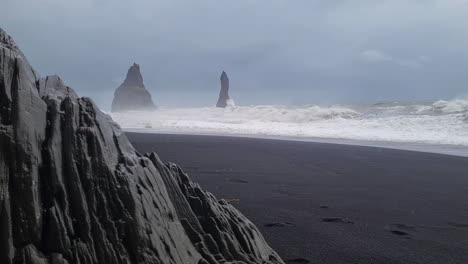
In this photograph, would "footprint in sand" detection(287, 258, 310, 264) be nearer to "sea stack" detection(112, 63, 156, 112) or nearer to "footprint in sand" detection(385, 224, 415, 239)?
"footprint in sand" detection(385, 224, 415, 239)

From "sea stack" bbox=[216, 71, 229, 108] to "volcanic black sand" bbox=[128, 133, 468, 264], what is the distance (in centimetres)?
4935

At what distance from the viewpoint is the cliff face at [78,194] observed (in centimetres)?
282

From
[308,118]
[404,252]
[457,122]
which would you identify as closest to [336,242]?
[404,252]

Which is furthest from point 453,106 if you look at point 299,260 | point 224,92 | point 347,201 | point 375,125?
point 224,92

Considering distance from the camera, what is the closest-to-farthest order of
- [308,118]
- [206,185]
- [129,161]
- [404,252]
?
[129,161], [404,252], [206,185], [308,118]

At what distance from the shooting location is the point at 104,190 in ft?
10.4

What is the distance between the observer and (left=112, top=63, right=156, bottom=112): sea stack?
2445 inches

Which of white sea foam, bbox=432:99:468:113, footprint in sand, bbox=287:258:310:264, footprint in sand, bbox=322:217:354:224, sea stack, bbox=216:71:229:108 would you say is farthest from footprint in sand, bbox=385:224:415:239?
sea stack, bbox=216:71:229:108

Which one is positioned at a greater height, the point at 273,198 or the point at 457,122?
the point at 457,122

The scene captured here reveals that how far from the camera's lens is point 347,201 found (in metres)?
7.44

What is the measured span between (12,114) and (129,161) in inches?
40.5

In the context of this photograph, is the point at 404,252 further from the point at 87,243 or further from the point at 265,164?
the point at 265,164

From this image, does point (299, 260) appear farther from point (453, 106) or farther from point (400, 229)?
point (453, 106)

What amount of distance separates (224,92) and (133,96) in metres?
14.6
